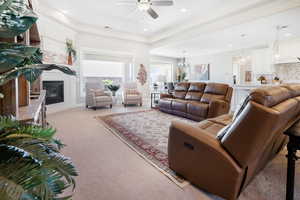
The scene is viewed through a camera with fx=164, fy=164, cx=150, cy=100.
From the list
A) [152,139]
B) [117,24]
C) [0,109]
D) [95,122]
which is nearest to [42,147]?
[0,109]

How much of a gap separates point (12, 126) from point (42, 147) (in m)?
0.22

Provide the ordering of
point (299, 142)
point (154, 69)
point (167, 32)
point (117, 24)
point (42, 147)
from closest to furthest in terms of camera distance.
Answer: point (42, 147) < point (299, 142) < point (117, 24) < point (167, 32) < point (154, 69)

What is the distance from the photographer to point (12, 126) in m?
0.78

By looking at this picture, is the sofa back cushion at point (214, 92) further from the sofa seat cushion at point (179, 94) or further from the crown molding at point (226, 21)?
the crown molding at point (226, 21)

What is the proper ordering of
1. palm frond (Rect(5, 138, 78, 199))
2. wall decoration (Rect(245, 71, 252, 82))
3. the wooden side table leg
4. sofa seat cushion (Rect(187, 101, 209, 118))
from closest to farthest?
palm frond (Rect(5, 138, 78, 199)) → the wooden side table leg → sofa seat cushion (Rect(187, 101, 209, 118)) → wall decoration (Rect(245, 71, 252, 82))

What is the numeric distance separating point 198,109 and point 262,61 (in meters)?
4.78

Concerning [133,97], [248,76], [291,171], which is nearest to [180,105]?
[133,97]

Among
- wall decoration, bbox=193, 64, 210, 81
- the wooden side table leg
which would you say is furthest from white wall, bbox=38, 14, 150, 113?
the wooden side table leg

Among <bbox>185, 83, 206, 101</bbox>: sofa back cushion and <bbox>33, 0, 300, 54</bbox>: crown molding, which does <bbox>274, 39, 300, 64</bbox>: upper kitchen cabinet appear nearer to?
<bbox>33, 0, 300, 54</bbox>: crown molding

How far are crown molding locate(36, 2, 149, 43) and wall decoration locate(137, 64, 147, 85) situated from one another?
1229 millimetres

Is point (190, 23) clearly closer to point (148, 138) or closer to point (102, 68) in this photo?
point (102, 68)

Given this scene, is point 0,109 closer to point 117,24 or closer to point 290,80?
point 117,24

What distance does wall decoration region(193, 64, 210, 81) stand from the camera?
9.06m

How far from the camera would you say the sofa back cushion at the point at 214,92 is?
156 inches
